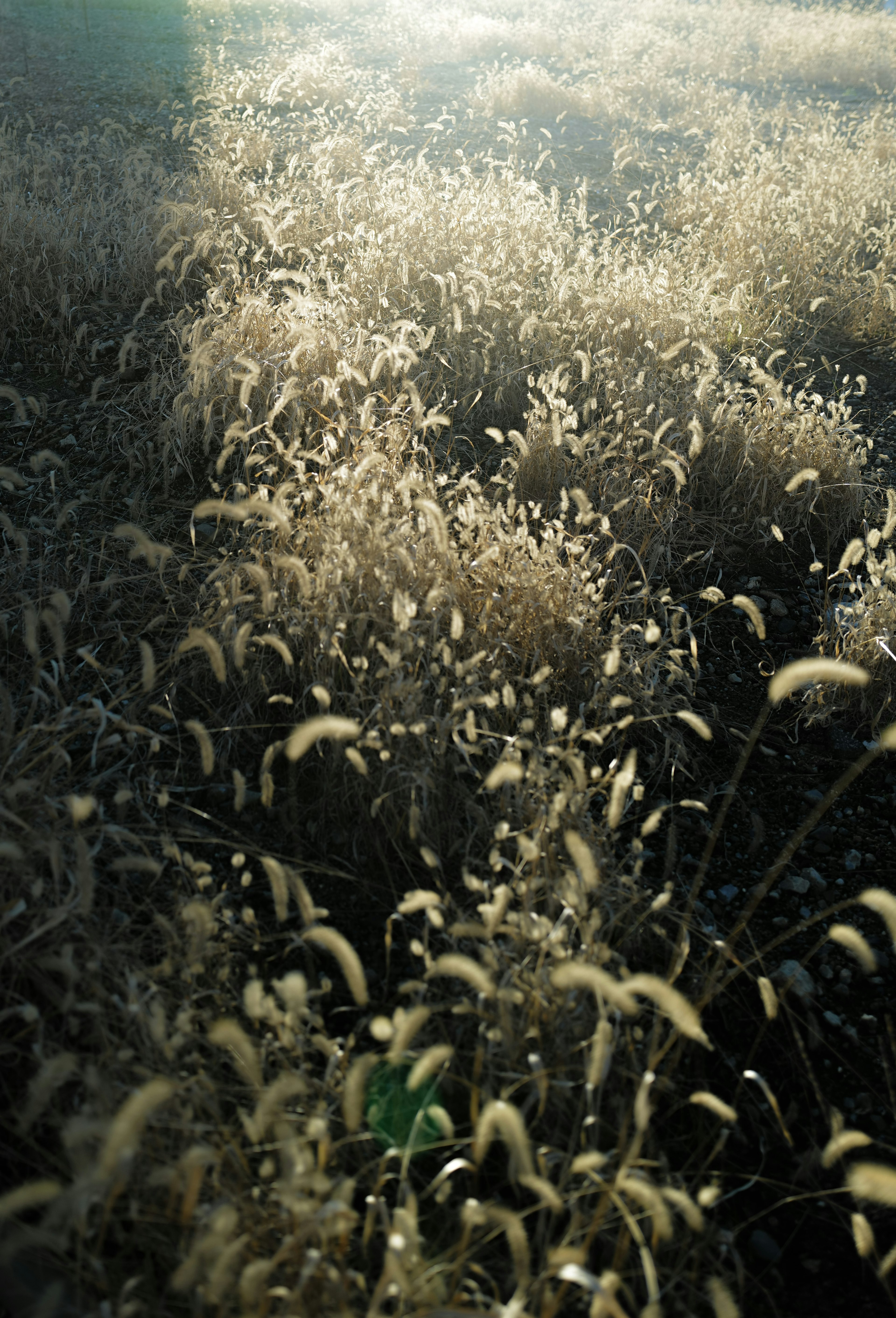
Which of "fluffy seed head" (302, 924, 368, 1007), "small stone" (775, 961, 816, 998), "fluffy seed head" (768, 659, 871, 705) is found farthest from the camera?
"small stone" (775, 961, 816, 998)

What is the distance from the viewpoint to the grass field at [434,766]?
1.31 metres

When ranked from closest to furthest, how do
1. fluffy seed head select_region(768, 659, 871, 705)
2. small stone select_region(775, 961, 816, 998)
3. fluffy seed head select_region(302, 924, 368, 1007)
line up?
fluffy seed head select_region(302, 924, 368, 1007) → fluffy seed head select_region(768, 659, 871, 705) → small stone select_region(775, 961, 816, 998)

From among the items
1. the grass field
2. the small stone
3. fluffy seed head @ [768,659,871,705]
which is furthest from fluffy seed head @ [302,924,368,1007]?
the small stone

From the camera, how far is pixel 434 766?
6.77 feet

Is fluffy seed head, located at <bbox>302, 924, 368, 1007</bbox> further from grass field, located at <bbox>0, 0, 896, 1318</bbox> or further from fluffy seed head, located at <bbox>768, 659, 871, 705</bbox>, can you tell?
fluffy seed head, located at <bbox>768, 659, 871, 705</bbox>

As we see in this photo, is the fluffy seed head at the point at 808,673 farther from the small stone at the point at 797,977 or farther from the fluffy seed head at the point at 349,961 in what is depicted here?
the fluffy seed head at the point at 349,961

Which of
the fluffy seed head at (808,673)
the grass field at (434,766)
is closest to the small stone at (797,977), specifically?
the grass field at (434,766)

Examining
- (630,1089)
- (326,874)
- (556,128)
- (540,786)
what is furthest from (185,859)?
(556,128)

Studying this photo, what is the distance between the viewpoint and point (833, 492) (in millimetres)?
3445

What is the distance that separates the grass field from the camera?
131 cm

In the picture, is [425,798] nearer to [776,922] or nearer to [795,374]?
[776,922]

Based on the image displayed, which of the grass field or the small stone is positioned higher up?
the grass field

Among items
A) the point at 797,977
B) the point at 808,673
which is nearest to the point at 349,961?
the point at 808,673

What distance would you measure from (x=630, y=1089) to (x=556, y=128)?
31.7 feet
